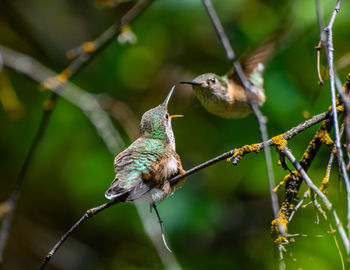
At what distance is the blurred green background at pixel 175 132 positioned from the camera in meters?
4.78

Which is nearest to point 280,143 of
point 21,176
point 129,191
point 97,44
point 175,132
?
point 129,191

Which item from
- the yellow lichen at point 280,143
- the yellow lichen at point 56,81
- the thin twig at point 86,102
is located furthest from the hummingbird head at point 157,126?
the yellow lichen at point 280,143

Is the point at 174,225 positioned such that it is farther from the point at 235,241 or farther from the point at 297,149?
the point at 297,149

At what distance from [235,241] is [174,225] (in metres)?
0.82

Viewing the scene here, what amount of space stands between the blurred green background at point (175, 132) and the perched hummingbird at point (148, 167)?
4.15 ft

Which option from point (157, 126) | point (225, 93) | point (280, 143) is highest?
point (225, 93)

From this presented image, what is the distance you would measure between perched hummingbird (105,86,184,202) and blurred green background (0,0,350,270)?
1.26m

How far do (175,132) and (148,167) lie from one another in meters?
2.84

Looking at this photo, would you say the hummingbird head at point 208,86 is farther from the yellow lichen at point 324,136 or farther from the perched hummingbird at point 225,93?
the yellow lichen at point 324,136

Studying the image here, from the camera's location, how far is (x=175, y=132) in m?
5.62

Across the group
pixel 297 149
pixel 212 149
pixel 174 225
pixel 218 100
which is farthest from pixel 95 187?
pixel 297 149

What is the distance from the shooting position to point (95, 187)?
5.21 metres

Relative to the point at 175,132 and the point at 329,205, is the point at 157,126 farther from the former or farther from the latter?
the point at 175,132

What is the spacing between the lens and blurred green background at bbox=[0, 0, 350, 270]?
478 cm
